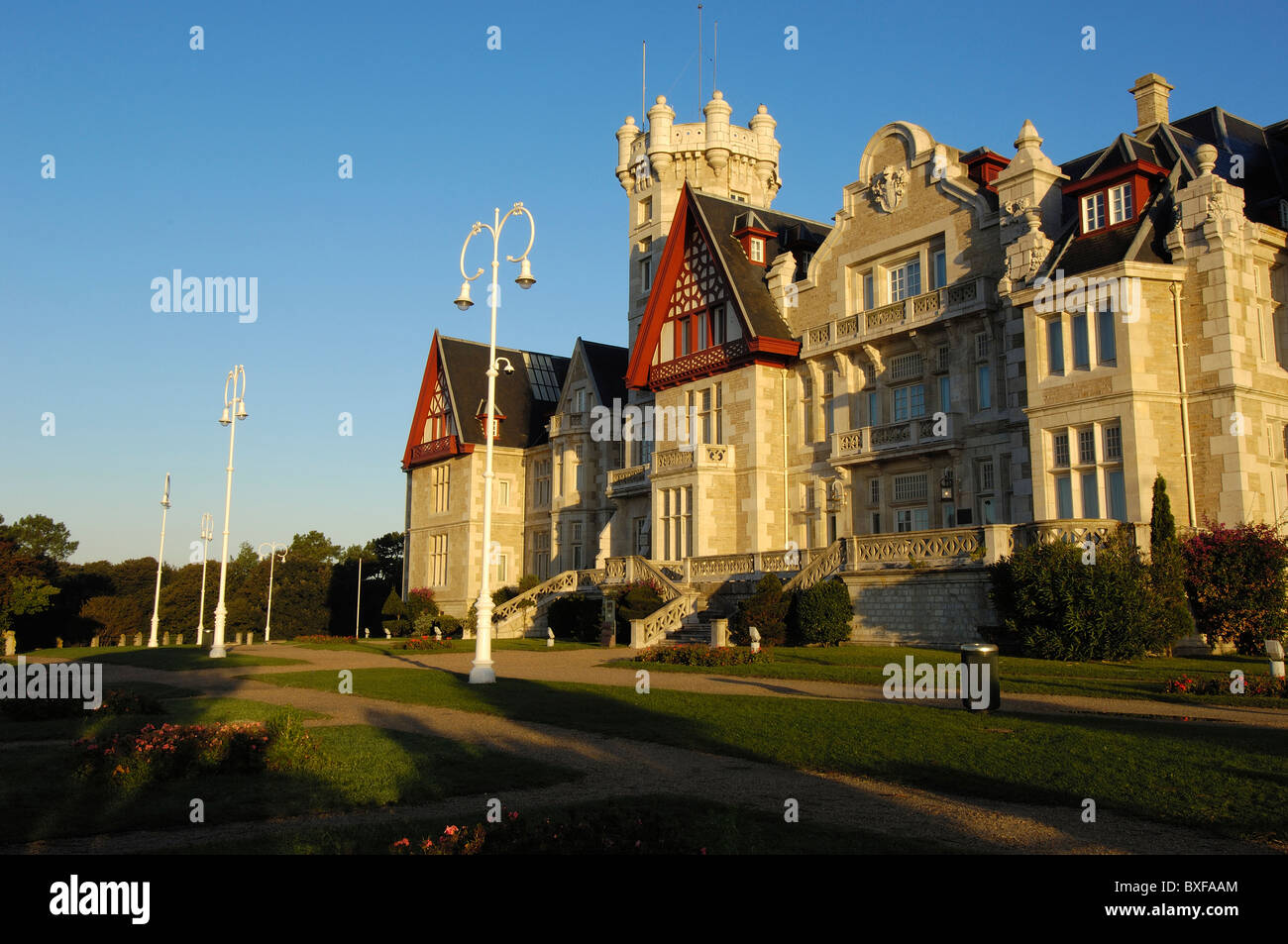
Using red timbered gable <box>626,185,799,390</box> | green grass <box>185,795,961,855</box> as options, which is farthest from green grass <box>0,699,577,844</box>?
red timbered gable <box>626,185,799,390</box>

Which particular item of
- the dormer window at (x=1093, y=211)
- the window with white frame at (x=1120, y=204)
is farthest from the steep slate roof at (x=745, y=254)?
the window with white frame at (x=1120, y=204)

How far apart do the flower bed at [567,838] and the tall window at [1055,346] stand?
2298cm

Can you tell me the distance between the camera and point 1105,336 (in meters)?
26.1

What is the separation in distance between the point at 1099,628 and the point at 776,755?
1315 centimetres

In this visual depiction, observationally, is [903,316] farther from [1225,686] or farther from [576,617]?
[1225,686]

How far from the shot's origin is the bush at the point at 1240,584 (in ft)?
74.8

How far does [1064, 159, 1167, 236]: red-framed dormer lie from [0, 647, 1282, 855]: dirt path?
22.0 meters

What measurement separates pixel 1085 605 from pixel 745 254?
75.9ft

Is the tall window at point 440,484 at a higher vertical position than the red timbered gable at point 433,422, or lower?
lower

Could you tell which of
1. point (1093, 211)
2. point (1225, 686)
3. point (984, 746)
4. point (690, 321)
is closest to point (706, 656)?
point (1225, 686)

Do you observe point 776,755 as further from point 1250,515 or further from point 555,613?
point 555,613

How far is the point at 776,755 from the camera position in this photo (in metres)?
11.8

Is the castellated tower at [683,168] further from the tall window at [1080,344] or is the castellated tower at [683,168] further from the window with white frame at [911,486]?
the tall window at [1080,344]
